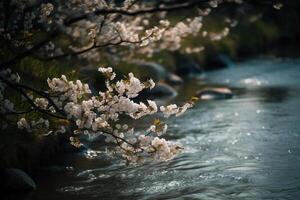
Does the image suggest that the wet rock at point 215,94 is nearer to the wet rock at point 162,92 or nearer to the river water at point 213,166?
the wet rock at point 162,92

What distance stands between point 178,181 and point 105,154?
8.10ft

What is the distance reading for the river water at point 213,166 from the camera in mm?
7750

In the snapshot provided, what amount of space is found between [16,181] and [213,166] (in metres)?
3.13

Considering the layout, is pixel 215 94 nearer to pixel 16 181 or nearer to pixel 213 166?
pixel 213 166

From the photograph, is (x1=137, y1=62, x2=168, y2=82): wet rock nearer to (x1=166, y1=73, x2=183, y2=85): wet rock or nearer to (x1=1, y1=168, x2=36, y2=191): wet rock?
(x1=166, y1=73, x2=183, y2=85): wet rock

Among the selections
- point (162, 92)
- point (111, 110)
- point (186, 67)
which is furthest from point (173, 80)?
point (111, 110)

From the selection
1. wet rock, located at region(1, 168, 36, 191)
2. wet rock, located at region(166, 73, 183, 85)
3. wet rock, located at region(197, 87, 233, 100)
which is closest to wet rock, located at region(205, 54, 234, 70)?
wet rock, located at region(166, 73, 183, 85)

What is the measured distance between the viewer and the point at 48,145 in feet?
33.7

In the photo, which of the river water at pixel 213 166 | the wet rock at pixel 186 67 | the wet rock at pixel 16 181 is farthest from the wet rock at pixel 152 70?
the wet rock at pixel 16 181

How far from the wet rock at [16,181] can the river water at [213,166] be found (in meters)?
0.18

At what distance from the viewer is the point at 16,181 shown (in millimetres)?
8289

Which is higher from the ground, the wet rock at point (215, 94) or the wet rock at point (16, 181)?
the wet rock at point (16, 181)

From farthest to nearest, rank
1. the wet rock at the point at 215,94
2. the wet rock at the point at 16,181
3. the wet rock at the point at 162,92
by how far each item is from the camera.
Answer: the wet rock at the point at 162,92
the wet rock at the point at 215,94
the wet rock at the point at 16,181

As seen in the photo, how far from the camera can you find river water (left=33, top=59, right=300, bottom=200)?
25.4 ft
